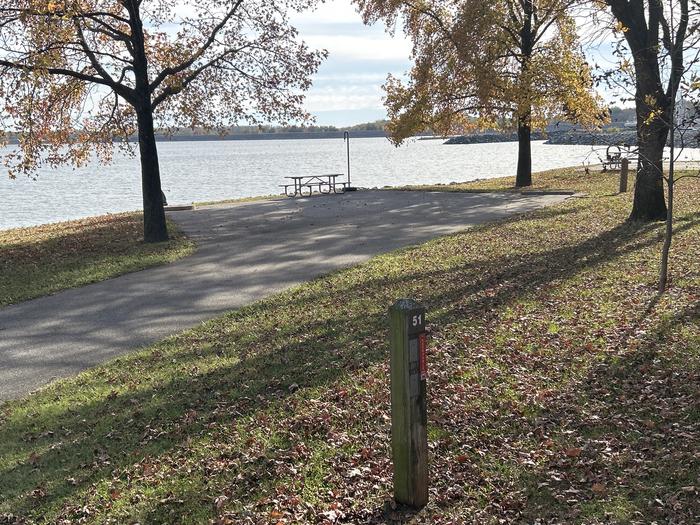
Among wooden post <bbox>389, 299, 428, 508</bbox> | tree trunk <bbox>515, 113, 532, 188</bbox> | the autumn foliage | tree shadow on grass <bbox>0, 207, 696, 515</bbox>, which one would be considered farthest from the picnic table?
wooden post <bbox>389, 299, 428, 508</bbox>

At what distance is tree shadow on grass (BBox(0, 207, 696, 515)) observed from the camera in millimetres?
5277

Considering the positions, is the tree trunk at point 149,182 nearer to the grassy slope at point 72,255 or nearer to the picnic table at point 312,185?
the grassy slope at point 72,255

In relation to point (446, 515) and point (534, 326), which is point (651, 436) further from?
point (534, 326)

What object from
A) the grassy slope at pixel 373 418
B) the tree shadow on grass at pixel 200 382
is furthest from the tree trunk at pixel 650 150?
the grassy slope at pixel 373 418

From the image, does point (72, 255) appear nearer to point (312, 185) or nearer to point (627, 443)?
point (627, 443)

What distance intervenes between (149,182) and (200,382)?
432 inches

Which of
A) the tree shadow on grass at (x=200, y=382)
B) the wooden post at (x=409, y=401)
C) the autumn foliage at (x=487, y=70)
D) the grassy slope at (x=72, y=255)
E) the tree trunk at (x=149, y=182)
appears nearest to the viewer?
the wooden post at (x=409, y=401)

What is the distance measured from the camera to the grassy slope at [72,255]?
1229 cm

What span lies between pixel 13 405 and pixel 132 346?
1.99 meters

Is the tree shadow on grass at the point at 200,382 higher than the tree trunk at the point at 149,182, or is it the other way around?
the tree trunk at the point at 149,182

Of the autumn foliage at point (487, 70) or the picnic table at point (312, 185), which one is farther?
the picnic table at point (312, 185)

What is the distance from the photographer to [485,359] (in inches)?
275

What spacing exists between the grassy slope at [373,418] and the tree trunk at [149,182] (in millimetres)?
7825

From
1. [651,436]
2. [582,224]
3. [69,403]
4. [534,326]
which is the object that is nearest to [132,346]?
[69,403]
